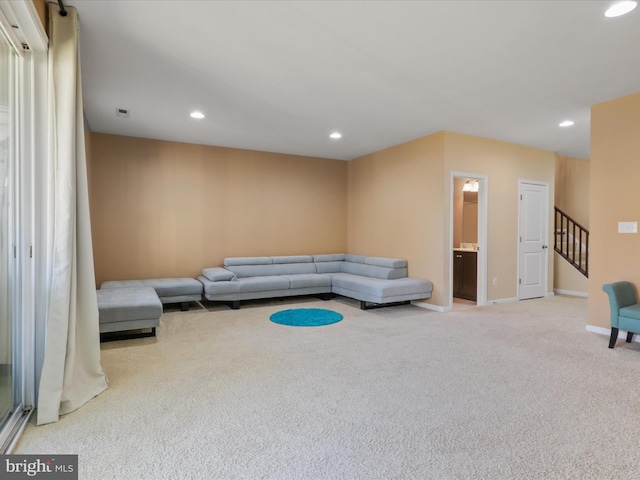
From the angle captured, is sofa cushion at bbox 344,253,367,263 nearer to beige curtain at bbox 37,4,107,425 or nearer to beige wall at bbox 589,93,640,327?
beige wall at bbox 589,93,640,327

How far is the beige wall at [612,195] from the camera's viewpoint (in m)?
3.93

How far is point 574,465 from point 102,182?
625 cm

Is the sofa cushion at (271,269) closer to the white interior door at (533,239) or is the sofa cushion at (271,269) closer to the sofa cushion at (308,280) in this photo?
the sofa cushion at (308,280)

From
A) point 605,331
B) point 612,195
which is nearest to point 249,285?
point 605,331

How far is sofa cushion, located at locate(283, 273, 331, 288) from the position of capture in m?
5.98

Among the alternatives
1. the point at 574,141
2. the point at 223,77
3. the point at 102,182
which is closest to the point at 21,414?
the point at 223,77

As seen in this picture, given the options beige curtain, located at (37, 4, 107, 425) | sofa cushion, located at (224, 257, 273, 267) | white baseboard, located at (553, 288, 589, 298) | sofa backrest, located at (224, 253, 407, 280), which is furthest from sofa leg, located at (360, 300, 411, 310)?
beige curtain, located at (37, 4, 107, 425)

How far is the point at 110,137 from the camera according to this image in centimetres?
563

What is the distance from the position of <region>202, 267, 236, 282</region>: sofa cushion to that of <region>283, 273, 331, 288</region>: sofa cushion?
92 centimetres

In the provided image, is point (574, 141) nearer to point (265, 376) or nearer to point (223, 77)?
point (223, 77)

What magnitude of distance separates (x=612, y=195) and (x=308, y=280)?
4.13 m

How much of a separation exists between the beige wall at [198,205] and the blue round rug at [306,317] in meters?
1.81

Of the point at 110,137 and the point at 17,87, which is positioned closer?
the point at 17,87

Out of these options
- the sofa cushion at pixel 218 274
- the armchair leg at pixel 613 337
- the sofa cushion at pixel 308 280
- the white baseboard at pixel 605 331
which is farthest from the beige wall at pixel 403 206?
the sofa cushion at pixel 218 274
